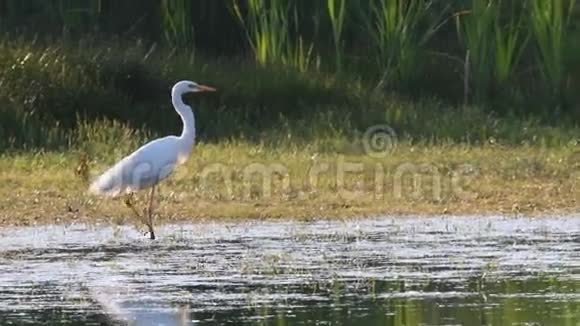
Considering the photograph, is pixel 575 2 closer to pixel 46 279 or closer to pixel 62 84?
pixel 62 84

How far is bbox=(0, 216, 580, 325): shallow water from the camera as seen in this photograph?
9805 mm

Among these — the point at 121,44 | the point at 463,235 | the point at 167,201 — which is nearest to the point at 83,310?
the point at 463,235

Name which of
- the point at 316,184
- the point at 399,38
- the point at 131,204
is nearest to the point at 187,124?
the point at 131,204

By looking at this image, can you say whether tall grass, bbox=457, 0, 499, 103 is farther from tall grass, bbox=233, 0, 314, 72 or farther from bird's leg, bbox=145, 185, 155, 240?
bird's leg, bbox=145, 185, 155, 240

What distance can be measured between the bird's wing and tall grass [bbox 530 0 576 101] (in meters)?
Result: 6.57

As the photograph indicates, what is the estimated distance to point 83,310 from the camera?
1005cm

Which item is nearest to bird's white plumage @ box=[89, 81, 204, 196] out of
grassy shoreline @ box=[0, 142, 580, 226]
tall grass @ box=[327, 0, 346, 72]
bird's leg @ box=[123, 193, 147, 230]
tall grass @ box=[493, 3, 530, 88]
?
bird's leg @ box=[123, 193, 147, 230]

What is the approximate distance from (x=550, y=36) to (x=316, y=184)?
5.16 metres

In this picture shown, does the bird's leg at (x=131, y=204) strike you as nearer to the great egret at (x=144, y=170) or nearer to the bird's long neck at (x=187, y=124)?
the great egret at (x=144, y=170)

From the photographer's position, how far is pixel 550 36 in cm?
1989

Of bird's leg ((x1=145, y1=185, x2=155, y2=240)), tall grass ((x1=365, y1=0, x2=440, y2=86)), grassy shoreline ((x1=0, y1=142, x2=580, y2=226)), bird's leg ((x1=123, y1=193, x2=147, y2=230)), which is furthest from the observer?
tall grass ((x1=365, y1=0, x2=440, y2=86))

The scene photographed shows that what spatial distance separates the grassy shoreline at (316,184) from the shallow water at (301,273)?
21.5 inches

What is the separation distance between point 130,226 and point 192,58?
6.03m

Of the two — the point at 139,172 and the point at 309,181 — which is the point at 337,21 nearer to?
the point at 309,181
